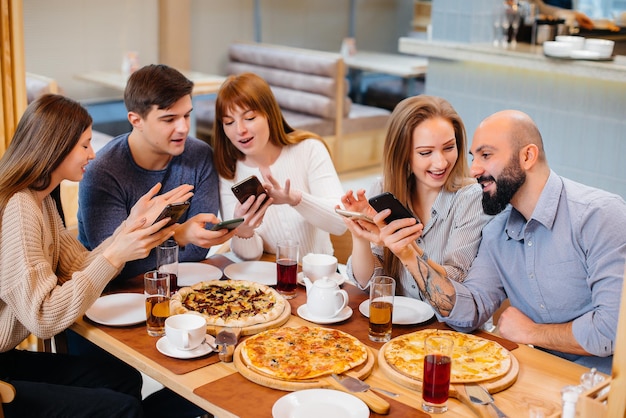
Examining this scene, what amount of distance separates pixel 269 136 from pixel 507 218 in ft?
3.41

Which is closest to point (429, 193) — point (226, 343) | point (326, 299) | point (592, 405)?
point (326, 299)

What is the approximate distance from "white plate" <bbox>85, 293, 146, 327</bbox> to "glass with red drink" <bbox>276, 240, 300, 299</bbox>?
0.40 m

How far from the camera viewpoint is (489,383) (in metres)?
1.74

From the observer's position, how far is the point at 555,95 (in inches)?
169

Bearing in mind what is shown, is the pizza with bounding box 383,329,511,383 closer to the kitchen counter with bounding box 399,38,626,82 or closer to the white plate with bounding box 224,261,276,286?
the white plate with bounding box 224,261,276,286

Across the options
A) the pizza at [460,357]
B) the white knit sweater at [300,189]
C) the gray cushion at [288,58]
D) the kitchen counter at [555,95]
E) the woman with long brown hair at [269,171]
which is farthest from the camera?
the gray cushion at [288,58]

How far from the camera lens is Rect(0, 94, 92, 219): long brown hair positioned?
2.14 meters

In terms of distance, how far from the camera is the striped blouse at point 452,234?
224 cm

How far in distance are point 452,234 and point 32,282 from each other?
3.83 ft

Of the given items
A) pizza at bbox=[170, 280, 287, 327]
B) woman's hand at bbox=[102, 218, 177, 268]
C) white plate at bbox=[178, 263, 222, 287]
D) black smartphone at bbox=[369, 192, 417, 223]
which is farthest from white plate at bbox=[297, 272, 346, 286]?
woman's hand at bbox=[102, 218, 177, 268]

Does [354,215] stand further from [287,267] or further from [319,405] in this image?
[319,405]

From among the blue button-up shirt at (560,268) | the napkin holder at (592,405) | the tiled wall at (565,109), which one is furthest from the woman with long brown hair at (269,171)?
the tiled wall at (565,109)

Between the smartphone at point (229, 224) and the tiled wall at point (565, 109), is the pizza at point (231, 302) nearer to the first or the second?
the smartphone at point (229, 224)

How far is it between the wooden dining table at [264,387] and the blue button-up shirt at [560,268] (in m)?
0.10
